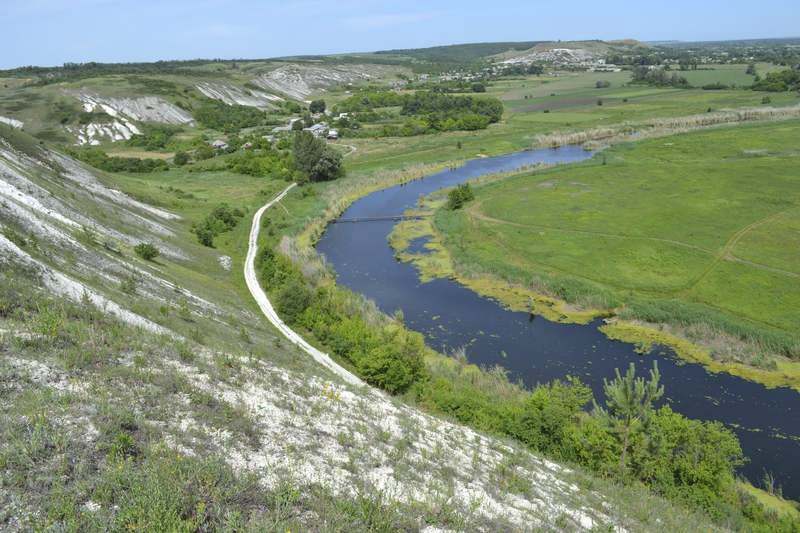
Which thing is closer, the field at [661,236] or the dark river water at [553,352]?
the dark river water at [553,352]

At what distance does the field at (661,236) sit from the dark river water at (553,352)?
A: 5.53m

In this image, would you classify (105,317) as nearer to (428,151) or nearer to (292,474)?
(292,474)

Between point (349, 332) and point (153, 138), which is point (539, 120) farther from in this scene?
point (349, 332)

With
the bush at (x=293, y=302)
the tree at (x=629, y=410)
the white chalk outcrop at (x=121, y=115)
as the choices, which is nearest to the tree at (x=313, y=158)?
the bush at (x=293, y=302)

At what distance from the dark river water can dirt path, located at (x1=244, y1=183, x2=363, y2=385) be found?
9677 millimetres

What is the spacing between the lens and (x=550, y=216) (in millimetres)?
69000

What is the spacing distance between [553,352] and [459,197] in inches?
1681

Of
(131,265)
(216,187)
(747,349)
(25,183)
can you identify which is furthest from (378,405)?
(216,187)

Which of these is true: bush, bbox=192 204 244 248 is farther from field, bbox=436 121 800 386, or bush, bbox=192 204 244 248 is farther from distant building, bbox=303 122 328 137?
distant building, bbox=303 122 328 137

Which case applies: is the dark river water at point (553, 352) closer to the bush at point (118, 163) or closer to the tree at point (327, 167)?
the tree at point (327, 167)

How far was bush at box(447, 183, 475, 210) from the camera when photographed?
76.1 m

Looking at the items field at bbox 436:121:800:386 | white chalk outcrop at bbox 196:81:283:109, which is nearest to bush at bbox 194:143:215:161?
field at bbox 436:121:800:386

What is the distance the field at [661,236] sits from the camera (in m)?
42.8

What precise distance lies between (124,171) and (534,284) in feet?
317
